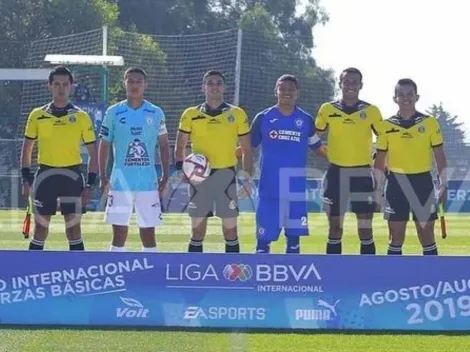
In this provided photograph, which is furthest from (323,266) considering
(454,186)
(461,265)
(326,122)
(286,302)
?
(454,186)

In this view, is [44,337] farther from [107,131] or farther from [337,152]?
[337,152]

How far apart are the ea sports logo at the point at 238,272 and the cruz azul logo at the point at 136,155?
2.09m

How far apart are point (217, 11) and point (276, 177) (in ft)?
150

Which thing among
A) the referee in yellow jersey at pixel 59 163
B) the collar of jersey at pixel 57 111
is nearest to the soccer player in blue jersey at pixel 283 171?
the referee in yellow jersey at pixel 59 163

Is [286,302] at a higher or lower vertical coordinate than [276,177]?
lower

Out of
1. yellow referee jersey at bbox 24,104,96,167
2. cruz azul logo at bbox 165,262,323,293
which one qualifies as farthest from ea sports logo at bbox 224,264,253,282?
yellow referee jersey at bbox 24,104,96,167

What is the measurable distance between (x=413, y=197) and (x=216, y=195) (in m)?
1.85

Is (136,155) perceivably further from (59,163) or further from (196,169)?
(59,163)

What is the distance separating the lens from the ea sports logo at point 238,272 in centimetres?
770

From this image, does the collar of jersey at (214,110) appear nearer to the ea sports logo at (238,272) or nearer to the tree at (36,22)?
the ea sports logo at (238,272)

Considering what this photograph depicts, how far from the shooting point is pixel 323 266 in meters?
7.71

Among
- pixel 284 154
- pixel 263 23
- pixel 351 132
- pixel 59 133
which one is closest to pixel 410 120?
pixel 351 132

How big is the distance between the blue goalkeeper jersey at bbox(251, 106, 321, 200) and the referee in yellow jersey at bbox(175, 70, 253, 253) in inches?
7.1

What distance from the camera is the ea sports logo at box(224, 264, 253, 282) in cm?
770
